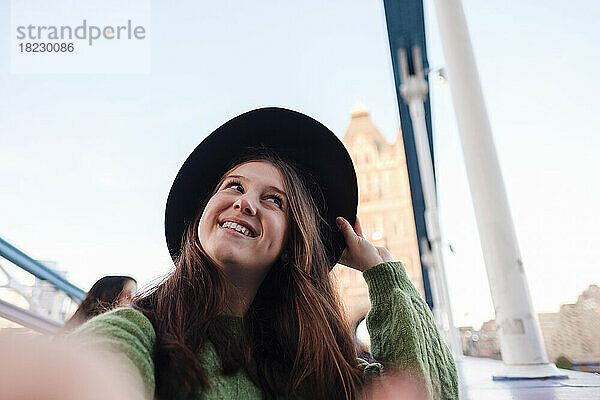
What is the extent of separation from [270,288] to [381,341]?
0.78 ft

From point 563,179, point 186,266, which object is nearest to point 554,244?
point 563,179

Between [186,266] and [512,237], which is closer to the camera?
[186,266]

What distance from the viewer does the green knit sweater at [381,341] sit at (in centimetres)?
45

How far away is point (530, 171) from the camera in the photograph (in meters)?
2.16

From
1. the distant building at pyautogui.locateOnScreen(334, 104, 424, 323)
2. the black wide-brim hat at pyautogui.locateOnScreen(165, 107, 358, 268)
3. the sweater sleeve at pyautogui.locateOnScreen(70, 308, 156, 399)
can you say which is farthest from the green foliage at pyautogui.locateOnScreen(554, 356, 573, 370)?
the distant building at pyautogui.locateOnScreen(334, 104, 424, 323)

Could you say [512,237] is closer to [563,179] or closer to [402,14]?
[563,179]

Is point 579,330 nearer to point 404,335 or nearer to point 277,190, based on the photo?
point 404,335

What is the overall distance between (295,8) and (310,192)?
33.3ft

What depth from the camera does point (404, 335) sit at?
715 mm

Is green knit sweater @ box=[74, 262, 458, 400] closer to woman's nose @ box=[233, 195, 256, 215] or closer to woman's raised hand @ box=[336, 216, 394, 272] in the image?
woman's raised hand @ box=[336, 216, 394, 272]

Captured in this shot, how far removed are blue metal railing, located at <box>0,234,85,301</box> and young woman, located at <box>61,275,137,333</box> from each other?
48cm

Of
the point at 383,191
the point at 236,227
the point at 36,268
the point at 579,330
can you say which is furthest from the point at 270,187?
the point at 383,191

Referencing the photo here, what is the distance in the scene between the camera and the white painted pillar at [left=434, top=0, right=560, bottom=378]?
4.53 feet

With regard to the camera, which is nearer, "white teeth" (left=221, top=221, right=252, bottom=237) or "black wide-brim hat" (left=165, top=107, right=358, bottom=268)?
"white teeth" (left=221, top=221, right=252, bottom=237)
